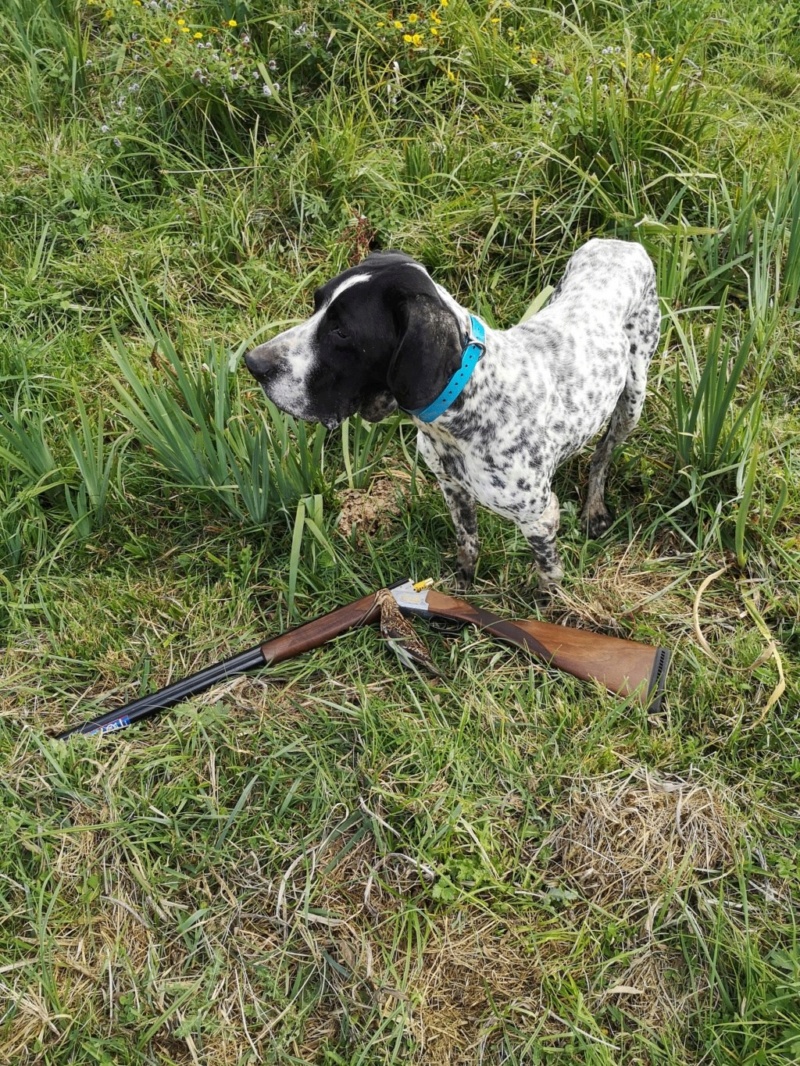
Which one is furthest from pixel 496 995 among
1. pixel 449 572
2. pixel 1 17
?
Answer: pixel 1 17

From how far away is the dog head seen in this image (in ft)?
7.82

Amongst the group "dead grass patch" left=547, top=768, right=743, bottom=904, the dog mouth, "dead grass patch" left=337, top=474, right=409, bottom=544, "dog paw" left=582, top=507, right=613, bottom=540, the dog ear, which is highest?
the dog ear

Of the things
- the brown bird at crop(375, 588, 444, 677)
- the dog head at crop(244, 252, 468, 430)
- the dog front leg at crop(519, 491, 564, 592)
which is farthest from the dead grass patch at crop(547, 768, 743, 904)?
the dog head at crop(244, 252, 468, 430)

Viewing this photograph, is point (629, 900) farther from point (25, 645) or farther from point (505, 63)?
point (505, 63)

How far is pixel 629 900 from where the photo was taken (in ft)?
8.41

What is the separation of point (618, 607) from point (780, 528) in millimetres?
712

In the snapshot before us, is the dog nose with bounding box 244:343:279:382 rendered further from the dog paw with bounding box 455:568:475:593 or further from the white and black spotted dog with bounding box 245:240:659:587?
the dog paw with bounding box 455:568:475:593

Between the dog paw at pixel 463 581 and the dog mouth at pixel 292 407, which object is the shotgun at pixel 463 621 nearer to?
the dog paw at pixel 463 581

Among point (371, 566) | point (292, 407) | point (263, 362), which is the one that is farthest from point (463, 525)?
point (263, 362)

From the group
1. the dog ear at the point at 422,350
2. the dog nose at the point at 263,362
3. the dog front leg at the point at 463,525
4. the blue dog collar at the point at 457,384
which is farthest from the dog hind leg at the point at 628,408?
the dog nose at the point at 263,362

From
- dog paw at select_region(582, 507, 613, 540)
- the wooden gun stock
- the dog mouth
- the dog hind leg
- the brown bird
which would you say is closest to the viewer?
the dog mouth

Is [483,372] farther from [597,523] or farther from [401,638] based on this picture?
[597,523]

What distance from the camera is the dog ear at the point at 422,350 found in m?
2.36

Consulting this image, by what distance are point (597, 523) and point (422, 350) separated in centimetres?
145
